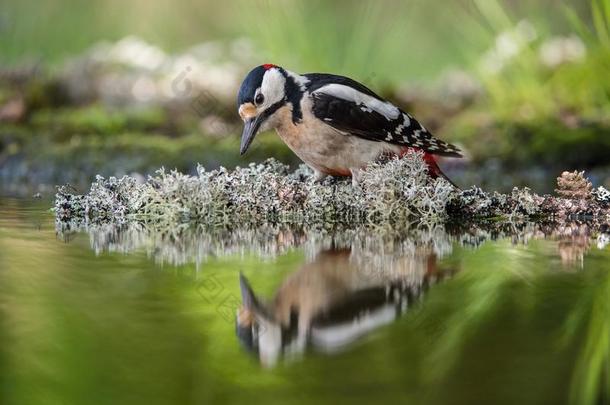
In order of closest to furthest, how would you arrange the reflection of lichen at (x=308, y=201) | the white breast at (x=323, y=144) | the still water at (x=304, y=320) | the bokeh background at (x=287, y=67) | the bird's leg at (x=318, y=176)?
the still water at (x=304, y=320) → the reflection of lichen at (x=308, y=201) → the white breast at (x=323, y=144) → the bird's leg at (x=318, y=176) → the bokeh background at (x=287, y=67)

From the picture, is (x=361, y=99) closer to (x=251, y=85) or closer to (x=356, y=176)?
(x=356, y=176)

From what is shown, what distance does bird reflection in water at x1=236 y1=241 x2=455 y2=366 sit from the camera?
237cm

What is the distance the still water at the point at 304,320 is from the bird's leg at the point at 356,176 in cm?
105

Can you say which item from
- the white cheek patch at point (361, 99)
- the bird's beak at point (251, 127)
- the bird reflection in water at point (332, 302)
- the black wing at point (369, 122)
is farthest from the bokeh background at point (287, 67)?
the bird reflection in water at point (332, 302)

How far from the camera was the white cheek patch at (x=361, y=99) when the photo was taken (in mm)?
5539

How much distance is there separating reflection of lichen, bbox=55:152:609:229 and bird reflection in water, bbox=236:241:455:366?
139 cm

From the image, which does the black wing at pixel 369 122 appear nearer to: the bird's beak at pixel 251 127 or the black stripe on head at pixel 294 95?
the black stripe on head at pixel 294 95

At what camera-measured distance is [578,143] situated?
9047 mm

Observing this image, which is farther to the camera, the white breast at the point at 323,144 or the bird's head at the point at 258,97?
the white breast at the point at 323,144

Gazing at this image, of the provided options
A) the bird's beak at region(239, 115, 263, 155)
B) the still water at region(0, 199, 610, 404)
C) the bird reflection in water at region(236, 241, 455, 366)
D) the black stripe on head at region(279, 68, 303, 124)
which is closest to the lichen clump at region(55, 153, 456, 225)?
the bird's beak at region(239, 115, 263, 155)

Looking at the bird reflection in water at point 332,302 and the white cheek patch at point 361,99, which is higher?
the white cheek patch at point 361,99

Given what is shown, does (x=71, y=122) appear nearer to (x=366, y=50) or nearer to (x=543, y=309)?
(x=366, y=50)

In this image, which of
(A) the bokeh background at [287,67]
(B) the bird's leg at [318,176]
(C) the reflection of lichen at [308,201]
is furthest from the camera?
(A) the bokeh background at [287,67]

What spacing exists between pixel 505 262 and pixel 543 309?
103 centimetres
